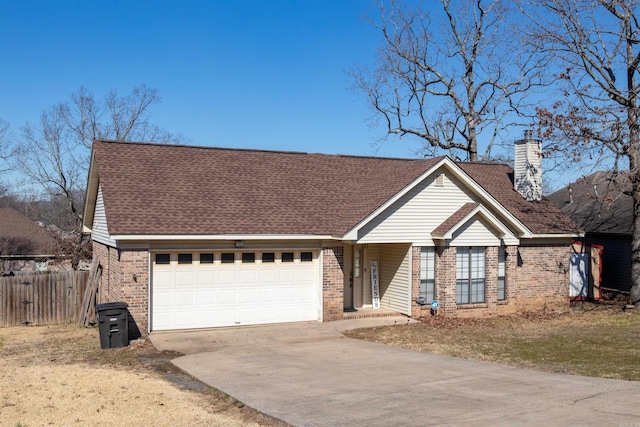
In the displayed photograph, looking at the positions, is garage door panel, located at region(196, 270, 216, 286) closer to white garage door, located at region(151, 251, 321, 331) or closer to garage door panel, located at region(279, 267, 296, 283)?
white garage door, located at region(151, 251, 321, 331)

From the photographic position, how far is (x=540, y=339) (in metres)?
16.9

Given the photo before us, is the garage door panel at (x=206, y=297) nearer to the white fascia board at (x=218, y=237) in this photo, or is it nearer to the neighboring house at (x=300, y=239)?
the neighboring house at (x=300, y=239)

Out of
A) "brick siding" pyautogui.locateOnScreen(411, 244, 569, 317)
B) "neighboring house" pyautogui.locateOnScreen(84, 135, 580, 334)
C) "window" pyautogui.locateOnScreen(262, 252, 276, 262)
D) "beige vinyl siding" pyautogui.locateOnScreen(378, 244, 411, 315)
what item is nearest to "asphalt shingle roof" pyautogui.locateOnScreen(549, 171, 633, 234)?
"brick siding" pyautogui.locateOnScreen(411, 244, 569, 317)

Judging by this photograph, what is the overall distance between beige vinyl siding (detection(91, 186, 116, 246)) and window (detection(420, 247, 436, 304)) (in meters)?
9.76

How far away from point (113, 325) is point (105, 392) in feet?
16.1

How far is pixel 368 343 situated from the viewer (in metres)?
16.0

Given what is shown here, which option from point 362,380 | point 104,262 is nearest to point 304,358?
point 362,380

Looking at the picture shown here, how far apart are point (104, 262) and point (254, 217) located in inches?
221

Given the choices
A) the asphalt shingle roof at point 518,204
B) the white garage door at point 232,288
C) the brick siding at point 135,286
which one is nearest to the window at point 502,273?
the asphalt shingle roof at point 518,204

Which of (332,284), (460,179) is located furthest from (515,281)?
(332,284)

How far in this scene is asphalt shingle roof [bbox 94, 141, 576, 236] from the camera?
56.3 ft

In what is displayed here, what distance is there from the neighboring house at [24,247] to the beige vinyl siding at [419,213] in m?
23.2

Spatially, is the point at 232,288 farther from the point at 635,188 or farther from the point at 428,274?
the point at 635,188

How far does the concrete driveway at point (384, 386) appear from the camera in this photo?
902cm
